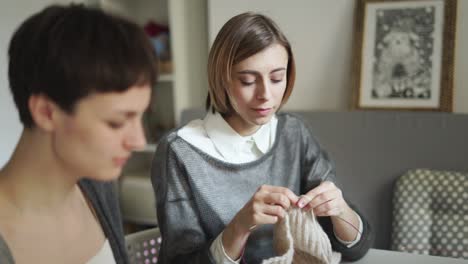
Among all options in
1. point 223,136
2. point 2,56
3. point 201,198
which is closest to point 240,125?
point 223,136

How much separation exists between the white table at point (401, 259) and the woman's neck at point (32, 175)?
65cm

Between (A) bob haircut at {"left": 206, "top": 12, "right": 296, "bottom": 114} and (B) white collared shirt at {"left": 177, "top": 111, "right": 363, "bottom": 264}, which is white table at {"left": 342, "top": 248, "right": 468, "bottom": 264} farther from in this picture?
(A) bob haircut at {"left": 206, "top": 12, "right": 296, "bottom": 114}

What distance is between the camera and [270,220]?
28.1 inches

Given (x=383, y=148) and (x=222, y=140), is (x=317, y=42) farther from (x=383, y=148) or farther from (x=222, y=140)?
(x=222, y=140)

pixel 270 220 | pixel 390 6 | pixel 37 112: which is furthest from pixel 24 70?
pixel 390 6

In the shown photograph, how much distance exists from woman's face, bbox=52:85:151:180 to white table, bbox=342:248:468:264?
0.61m

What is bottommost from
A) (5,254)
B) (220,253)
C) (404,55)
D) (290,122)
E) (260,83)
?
(220,253)

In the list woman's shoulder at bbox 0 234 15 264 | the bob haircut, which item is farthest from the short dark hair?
the bob haircut

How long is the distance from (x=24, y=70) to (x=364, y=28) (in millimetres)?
1325

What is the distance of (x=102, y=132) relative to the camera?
458 millimetres

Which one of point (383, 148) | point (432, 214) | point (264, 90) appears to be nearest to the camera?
point (264, 90)

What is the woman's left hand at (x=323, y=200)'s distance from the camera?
2.49ft

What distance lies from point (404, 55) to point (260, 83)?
880mm

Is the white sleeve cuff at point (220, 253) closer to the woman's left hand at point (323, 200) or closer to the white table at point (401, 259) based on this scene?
the woman's left hand at point (323, 200)
